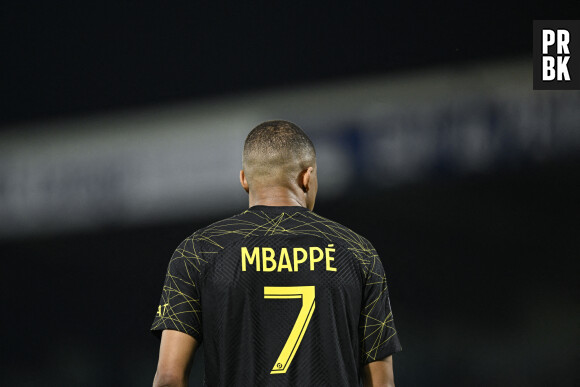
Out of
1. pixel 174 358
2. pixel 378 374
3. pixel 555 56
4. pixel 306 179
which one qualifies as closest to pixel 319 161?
pixel 555 56

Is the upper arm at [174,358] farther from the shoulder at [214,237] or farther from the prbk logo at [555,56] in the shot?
the prbk logo at [555,56]

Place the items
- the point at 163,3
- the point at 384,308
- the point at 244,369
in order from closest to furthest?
1. the point at 244,369
2. the point at 384,308
3. the point at 163,3

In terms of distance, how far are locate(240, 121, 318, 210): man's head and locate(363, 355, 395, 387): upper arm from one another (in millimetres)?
398

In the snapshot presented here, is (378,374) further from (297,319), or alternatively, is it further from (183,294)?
(183,294)

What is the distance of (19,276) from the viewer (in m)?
3.23

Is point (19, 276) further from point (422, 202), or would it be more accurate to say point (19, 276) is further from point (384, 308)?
point (384, 308)

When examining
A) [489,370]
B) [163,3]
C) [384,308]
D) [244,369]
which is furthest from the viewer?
[163,3]

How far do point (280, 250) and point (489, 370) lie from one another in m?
2.09

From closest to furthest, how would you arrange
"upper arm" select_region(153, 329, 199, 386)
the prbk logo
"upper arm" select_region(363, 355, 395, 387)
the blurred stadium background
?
1. "upper arm" select_region(153, 329, 199, 386)
2. "upper arm" select_region(363, 355, 395, 387)
3. the blurred stadium background
4. the prbk logo

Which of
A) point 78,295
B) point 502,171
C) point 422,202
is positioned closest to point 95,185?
point 78,295

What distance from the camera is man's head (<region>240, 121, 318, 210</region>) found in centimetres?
149

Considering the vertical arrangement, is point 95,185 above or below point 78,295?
above

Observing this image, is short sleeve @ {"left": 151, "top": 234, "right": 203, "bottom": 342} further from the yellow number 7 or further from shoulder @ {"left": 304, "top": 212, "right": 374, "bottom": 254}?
shoulder @ {"left": 304, "top": 212, "right": 374, "bottom": 254}

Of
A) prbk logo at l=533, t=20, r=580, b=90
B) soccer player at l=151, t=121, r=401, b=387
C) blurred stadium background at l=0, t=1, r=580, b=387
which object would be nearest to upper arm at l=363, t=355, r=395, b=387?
soccer player at l=151, t=121, r=401, b=387
